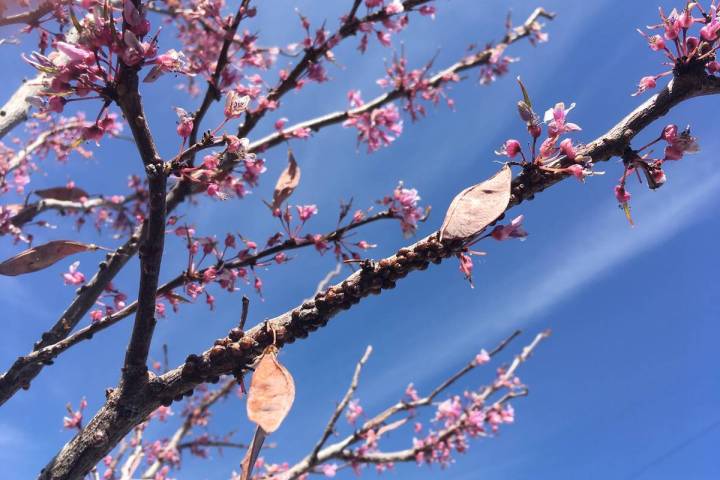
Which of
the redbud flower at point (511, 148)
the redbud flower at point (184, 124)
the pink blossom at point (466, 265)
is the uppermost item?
the redbud flower at point (184, 124)

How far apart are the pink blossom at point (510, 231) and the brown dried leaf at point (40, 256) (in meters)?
1.68

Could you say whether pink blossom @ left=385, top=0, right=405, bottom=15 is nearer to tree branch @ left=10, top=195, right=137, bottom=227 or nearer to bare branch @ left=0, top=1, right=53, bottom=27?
bare branch @ left=0, top=1, right=53, bottom=27

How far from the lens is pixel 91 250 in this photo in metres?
1.92

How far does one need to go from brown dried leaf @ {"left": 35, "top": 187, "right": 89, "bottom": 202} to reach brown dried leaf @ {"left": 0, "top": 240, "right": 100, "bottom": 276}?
1720mm

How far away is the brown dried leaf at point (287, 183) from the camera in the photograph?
8.44 feet

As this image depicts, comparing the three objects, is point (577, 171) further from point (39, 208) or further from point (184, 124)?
point (39, 208)

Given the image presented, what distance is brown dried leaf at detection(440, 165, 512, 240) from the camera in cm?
121

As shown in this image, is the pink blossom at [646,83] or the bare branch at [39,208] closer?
the pink blossom at [646,83]

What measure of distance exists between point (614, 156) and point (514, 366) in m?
5.00

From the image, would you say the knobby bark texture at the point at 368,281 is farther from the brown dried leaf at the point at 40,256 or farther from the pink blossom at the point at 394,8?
the pink blossom at the point at 394,8

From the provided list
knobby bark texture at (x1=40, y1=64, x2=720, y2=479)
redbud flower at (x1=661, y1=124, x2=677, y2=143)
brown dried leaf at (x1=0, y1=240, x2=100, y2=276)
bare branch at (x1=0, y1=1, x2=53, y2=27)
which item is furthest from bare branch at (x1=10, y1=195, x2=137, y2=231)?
redbud flower at (x1=661, y1=124, x2=677, y2=143)

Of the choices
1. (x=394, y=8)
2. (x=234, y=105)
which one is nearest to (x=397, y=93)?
(x=394, y=8)

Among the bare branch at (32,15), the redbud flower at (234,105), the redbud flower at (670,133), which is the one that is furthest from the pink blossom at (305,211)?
the redbud flower at (670,133)

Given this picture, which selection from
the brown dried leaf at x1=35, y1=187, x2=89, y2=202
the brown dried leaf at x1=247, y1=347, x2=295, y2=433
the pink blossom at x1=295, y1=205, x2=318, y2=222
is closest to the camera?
the brown dried leaf at x1=247, y1=347, x2=295, y2=433
